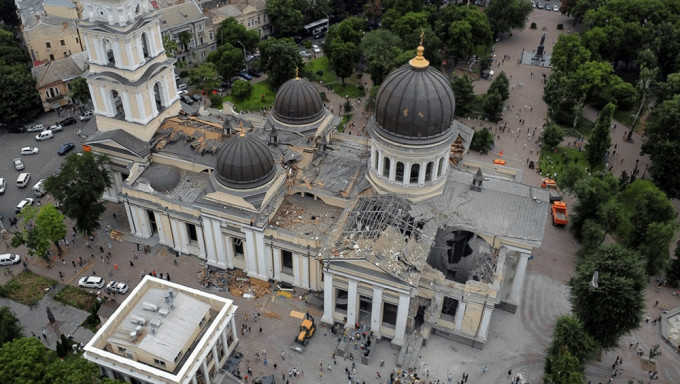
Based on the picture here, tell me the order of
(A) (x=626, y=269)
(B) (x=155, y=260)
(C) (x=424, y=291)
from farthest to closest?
1. (B) (x=155, y=260)
2. (C) (x=424, y=291)
3. (A) (x=626, y=269)

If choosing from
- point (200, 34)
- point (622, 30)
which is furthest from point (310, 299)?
point (622, 30)

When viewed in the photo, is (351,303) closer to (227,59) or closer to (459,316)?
(459,316)

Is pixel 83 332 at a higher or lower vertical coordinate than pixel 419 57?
lower

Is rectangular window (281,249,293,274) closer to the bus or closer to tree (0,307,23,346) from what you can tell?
tree (0,307,23,346)

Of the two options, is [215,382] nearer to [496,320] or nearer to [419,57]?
[496,320]

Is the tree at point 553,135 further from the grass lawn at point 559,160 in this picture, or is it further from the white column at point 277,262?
the white column at point 277,262

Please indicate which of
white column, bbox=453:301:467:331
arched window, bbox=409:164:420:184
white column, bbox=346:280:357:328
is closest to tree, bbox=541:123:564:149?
arched window, bbox=409:164:420:184

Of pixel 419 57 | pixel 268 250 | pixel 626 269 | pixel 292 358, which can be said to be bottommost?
pixel 292 358

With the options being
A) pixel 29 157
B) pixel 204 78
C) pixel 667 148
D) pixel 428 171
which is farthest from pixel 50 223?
pixel 667 148
